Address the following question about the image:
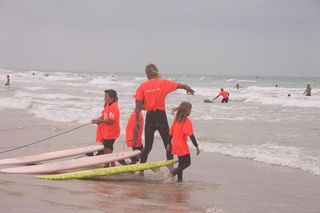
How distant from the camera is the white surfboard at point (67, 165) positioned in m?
6.38

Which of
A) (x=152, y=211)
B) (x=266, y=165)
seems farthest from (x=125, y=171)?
(x=266, y=165)

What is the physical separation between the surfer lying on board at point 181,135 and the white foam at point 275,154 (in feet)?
8.37

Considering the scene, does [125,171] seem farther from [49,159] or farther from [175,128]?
[49,159]

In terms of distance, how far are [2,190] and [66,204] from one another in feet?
3.01

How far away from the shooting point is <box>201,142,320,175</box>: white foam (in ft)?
27.1

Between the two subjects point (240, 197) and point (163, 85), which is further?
point (163, 85)

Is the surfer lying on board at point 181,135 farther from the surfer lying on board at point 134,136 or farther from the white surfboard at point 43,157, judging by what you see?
the white surfboard at point 43,157

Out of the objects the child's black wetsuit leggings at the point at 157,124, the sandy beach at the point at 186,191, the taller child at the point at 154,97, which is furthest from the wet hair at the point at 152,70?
the sandy beach at the point at 186,191

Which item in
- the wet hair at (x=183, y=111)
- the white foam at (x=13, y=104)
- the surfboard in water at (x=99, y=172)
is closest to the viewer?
the surfboard in water at (x=99, y=172)

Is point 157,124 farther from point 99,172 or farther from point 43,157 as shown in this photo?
point 43,157

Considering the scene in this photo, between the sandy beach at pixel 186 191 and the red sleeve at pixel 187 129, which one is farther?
the red sleeve at pixel 187 129

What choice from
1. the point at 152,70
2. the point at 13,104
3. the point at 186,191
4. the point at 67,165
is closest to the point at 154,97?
the point at 152,70

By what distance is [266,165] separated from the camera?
8.32 m

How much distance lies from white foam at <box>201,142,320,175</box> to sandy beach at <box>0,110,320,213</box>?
30cm
